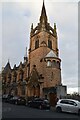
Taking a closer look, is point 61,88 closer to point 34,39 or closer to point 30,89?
point 30,89

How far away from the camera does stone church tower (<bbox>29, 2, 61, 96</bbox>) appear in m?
65.9

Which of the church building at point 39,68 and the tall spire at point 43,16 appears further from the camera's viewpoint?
the tall spire at point 43,16

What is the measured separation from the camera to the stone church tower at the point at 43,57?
65.9 metres

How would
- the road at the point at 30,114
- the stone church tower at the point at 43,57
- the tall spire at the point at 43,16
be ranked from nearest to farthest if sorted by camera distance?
the road at the point at 30,114
the stone church tower at the point at 43,57
the tall spire at the point at 43,16

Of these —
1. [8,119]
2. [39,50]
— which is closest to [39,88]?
[39,50]

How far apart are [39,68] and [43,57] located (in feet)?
11.0

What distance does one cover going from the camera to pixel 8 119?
658 inches

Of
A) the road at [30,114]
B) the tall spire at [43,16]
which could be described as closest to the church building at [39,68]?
the tall spire at [43,16]

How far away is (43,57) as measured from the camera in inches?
2768

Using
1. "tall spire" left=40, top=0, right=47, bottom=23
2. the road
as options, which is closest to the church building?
"tall spire" left=40, top=0, right=47, bottom=23

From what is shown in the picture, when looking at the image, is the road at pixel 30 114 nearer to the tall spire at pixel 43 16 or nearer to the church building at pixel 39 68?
the church building at pixel 39 68

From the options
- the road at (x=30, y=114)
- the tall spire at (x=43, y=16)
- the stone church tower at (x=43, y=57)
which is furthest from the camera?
the tall spire at (x=43, y=16)

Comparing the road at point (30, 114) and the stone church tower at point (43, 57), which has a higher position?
the stone church tower at point (43, 57)

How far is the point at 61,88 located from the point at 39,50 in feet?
90.9
